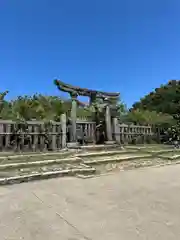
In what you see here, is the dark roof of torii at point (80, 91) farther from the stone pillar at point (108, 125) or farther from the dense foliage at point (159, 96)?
the dense foliage at point (159, 96)

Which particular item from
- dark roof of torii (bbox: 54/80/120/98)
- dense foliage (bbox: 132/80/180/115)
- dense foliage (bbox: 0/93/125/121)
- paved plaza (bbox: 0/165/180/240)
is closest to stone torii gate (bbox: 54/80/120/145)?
dark roof of torii (bbox: 54/80/120/98)

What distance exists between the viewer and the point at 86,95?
10.2 m

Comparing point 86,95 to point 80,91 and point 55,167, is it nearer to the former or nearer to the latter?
point 80,91

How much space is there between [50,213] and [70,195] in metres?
0.69

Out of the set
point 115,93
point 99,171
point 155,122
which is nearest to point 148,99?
point 155,122

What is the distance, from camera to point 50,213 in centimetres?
236

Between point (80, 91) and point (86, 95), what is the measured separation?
1.67 feet

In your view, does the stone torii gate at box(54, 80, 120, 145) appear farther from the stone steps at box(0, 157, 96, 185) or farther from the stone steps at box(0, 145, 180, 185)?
the stone steps at box(0, 157, 96, 185)

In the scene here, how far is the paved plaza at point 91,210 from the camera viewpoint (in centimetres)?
191

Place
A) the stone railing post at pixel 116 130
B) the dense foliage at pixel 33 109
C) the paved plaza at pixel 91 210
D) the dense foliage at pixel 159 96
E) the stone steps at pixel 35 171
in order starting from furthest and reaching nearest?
the dense foliage at pixel 159 96
the stone railing post at pixel 116 130
the dense foliage at pixel 33 109
the stone steps at pixel 35 171
the paved plaza at pixel 91 210

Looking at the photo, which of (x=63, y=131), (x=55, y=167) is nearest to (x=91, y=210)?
(x=55, y=167)

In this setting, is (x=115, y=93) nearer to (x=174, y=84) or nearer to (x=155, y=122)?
(x=155, y=122)

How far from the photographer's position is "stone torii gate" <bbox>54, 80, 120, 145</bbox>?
9.11 meters

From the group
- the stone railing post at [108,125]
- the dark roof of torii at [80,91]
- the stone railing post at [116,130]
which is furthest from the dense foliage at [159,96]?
the stone railing post at [108,125]
